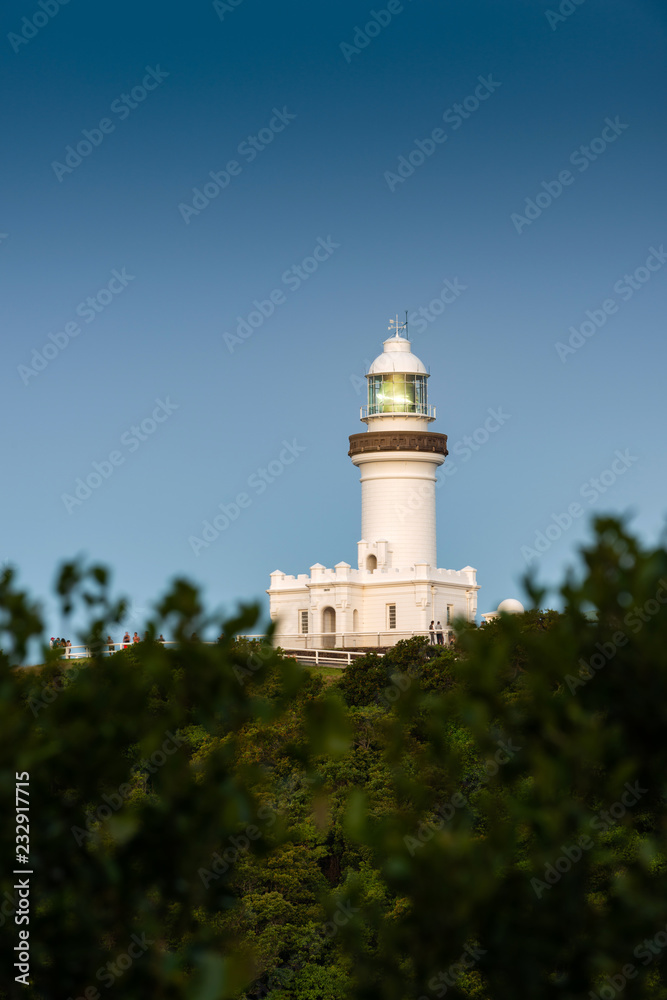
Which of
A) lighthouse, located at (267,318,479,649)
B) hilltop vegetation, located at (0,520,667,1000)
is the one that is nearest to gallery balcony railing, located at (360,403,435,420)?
lighthouse, located at (267,318,479,649)

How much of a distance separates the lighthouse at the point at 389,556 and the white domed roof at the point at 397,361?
0.13 feet

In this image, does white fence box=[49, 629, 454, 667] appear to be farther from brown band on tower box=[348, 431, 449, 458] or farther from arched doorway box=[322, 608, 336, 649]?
brown band on tower box=[348, 431, 449, 458]

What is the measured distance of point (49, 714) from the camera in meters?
6.57

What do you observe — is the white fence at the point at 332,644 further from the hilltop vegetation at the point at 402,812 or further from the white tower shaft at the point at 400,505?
the hilltop vegetation at the point at 402,812

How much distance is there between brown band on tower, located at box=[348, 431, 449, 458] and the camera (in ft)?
171

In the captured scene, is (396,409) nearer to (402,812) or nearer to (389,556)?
(389,556)

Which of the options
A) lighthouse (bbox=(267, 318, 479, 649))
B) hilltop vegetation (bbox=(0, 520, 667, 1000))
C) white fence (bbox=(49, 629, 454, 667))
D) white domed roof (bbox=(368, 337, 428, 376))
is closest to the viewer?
hilltop vegetation (bbox=(0, 520, 667, 1000))

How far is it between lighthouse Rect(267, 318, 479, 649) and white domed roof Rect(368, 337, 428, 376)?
40 millimetres

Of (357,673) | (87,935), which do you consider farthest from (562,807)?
(357,673)

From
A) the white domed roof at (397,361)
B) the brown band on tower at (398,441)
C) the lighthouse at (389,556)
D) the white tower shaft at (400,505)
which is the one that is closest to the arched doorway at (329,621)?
the lighthouse at (389,556)

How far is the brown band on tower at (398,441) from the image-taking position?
5200cm

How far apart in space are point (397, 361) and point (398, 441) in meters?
3.67

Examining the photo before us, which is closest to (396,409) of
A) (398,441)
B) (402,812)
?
(398,441)

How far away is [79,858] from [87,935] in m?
0.47
